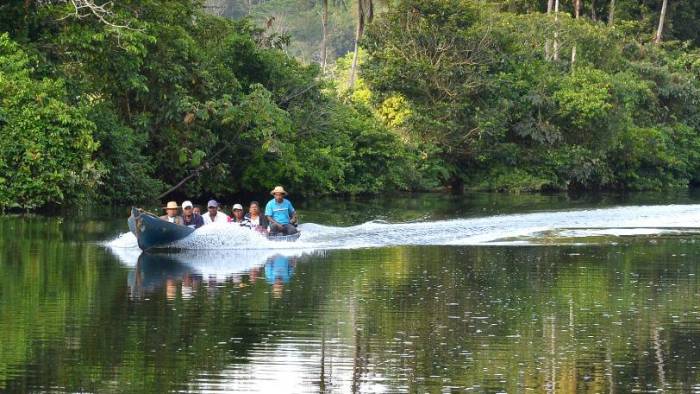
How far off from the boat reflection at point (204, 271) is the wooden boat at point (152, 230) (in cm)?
29

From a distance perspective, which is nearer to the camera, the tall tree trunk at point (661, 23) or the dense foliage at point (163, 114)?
the dense foliage at point (163, 114)

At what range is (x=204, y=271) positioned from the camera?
2073cm

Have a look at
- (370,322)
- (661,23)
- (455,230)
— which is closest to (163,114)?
(455,230)

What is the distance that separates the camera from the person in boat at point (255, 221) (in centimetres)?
2603

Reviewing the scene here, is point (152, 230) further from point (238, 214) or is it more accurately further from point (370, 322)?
point (370, 322)

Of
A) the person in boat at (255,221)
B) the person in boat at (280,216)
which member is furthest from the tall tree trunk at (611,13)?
the person in boat at (255,221)

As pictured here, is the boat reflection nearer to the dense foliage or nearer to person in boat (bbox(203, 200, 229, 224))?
person in boat (bbox(203, 200, 229, 224))

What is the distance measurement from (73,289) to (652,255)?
11764 millimetres

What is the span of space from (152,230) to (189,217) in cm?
135

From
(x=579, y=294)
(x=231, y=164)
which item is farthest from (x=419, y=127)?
(x=579, y=294)

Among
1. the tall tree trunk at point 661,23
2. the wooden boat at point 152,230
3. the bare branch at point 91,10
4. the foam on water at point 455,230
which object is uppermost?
the tall tree trunk at point 661,23

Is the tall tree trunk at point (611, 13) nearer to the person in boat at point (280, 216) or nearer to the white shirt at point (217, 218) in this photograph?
the person in boat at point (280, 216)

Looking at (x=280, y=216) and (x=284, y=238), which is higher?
(x=280, y=216)

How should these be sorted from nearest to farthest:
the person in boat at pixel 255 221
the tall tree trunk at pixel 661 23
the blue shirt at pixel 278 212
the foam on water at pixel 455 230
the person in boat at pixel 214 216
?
the foam on water at pixel 455 230
the person in boat at pixel 214 216
the person in boat at pixel 255 221
the blue shirt at pixel 278 212
the tall tree trunk at pixel 661 23
